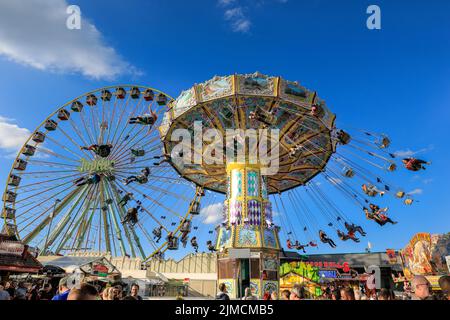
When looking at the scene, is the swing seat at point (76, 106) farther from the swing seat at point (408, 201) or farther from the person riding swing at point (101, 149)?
the swing seat at point (408, 201)

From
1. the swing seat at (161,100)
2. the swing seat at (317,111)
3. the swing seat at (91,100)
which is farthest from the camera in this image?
the swing seat at (91,100)

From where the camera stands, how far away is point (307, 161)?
24203mm

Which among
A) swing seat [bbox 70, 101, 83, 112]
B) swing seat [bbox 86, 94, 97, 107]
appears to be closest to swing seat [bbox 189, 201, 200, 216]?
swing seat [bbox 86, 94, 97, 107]

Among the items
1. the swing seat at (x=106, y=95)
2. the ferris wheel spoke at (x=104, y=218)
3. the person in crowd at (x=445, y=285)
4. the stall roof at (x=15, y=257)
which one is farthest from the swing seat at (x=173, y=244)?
the person in crowd at (x=445, y=285)

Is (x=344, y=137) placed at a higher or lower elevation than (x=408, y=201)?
higher

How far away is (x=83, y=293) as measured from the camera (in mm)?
2848

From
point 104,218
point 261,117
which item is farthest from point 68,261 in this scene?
point 261,117

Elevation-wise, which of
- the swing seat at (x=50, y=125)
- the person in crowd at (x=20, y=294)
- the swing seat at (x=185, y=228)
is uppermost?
the swing seat at (x=50, y=125)

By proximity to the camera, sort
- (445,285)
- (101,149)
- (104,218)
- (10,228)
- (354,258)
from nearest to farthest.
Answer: (445,285) < (104,218) < (10,228) < (101,149) < (354,258)

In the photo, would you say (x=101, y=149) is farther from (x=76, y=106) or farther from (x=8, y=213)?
(x=8, y=213)

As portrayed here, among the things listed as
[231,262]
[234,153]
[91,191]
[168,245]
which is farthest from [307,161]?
[91,191]

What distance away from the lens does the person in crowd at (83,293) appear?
9.24 feet

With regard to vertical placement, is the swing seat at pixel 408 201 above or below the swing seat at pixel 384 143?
below
